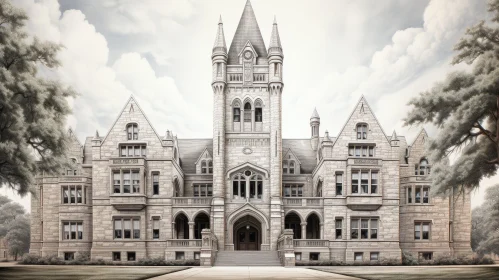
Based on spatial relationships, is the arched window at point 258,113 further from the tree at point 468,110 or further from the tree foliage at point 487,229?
the tree at point 468,110

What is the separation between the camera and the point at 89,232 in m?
52.3

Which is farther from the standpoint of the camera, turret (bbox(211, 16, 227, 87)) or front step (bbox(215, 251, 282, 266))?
turret (bbox(211, 16, 227, 87))

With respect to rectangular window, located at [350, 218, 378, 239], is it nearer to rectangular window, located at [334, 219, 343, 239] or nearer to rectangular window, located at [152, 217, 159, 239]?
rectangular window, located at [334, 219, 343, 239]

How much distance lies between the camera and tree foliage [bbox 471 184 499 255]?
54.9m

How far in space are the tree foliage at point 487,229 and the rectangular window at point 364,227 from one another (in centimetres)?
1040

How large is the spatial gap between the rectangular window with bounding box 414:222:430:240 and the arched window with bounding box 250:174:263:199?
1551 cm

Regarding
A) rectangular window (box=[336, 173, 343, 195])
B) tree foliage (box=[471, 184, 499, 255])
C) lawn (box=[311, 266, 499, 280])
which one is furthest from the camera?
tree foliage (box=[471, 184, 499, 255])

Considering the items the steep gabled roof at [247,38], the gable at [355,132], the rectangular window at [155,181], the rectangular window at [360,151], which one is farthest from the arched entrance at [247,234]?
the steep gabled roof at [247,38]

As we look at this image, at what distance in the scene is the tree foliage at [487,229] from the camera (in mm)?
54906

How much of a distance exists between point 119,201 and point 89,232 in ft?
18.2

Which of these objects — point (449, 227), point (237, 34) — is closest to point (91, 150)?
point (237, 34)

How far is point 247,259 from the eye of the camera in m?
44.1

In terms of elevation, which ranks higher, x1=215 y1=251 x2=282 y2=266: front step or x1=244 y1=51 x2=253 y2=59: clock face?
x1=244 y1=51 x2=253 y2=59: clock face

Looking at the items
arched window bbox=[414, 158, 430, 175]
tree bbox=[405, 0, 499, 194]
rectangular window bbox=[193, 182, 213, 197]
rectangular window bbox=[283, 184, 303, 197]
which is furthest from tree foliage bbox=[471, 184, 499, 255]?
rectangular window bbox=[193, 182, 213, 197]
